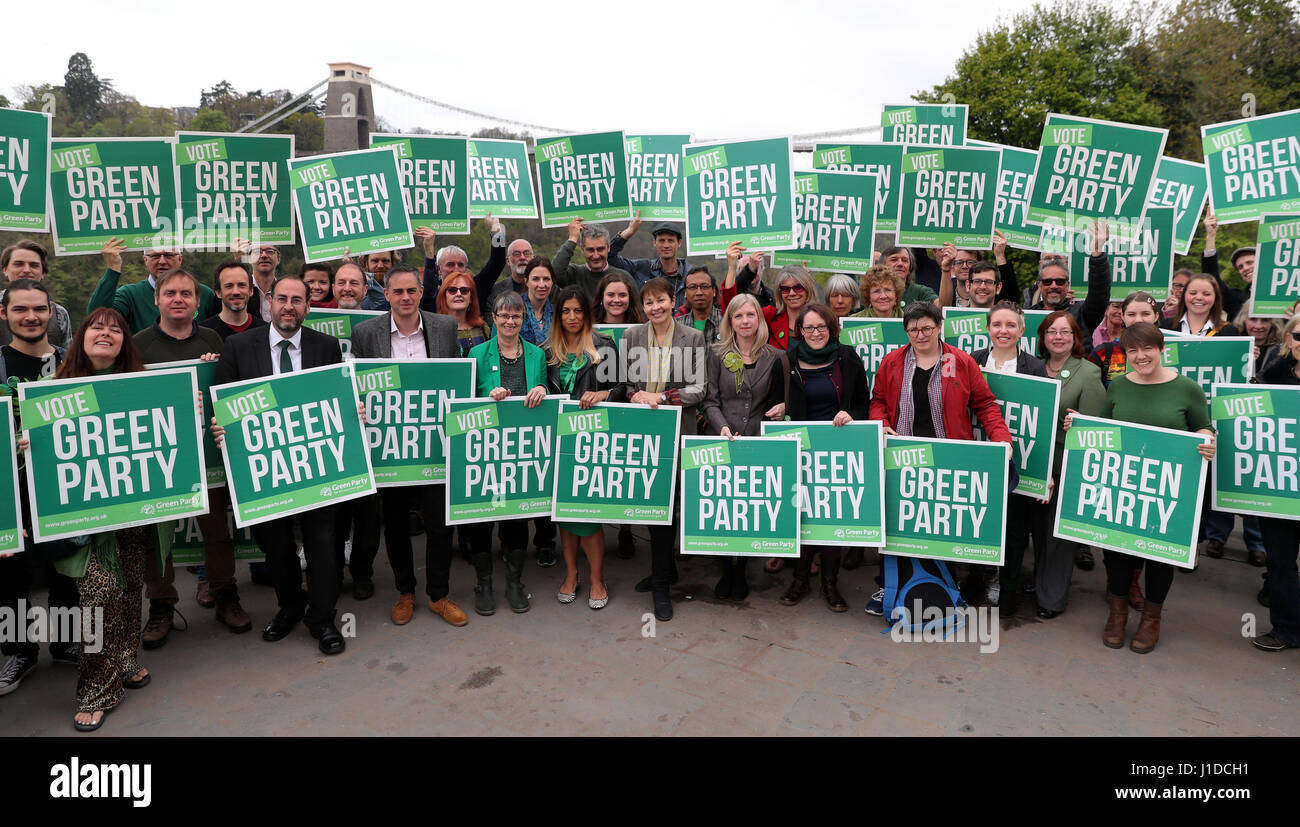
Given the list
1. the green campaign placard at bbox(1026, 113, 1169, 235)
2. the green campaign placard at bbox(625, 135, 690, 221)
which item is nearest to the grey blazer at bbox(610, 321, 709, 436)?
the green campaign placard at bbox(625, 135, 690, 221)

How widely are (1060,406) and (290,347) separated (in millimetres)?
5583

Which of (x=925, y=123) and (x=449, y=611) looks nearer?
(x=449, y=611)

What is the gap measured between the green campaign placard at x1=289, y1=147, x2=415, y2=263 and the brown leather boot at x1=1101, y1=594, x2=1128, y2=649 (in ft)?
20.7

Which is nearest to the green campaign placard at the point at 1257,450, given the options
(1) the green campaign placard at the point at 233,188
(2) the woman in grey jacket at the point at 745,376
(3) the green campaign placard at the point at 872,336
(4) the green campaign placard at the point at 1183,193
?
(3) the green campaign placard at the point at 872,336

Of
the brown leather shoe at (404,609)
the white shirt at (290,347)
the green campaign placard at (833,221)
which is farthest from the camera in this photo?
the green campaign placard at (833,221)

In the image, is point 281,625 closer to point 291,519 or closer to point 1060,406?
point 291,519

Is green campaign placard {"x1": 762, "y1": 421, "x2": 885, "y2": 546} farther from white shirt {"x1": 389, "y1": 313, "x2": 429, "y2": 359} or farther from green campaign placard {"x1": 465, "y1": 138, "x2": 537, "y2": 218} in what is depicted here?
green campaign placard {"x1": 465, "y1": 138, "x2": 537, "y2": 218}

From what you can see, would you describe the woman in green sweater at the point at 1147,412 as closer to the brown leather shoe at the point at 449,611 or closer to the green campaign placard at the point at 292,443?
the brown leather shoe at the point at 449,611

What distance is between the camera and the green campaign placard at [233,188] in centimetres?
670

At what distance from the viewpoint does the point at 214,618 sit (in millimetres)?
6109

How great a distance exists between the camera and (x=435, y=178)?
25.8 ft

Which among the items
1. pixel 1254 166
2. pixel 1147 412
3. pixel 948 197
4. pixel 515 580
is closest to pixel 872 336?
pixel 948 197

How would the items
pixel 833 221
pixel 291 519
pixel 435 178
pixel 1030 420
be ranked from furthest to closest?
pixel 435 178 < pixel 833 221 < pixel 1030 420 < pixel 291 519

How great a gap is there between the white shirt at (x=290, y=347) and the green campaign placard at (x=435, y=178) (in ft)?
8.53
